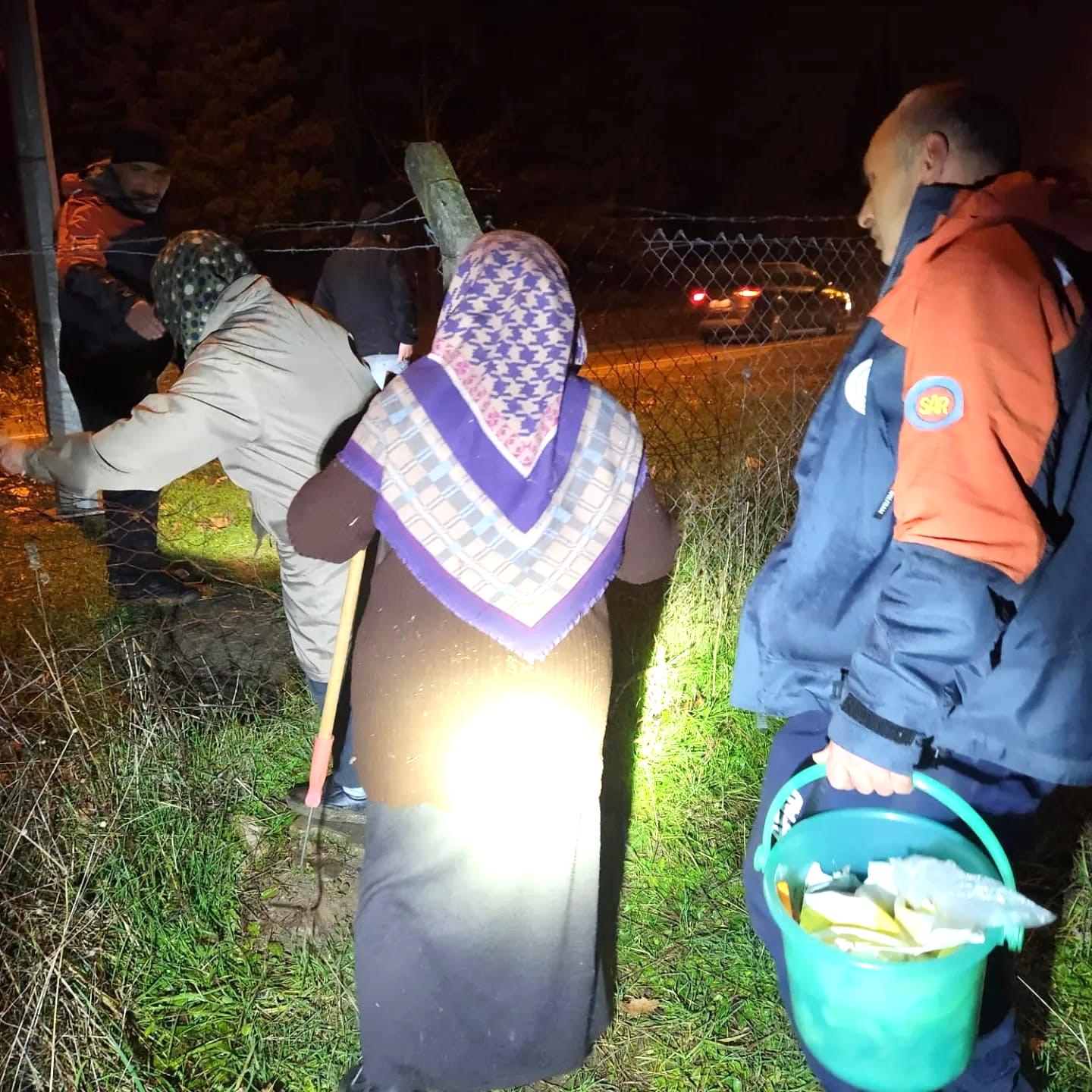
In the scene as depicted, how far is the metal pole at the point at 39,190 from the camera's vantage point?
4.57 meters

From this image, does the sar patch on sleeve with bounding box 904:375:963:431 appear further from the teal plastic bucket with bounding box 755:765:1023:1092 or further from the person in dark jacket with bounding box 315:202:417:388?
the person in dark jacket with bounding box 315:202:417:388

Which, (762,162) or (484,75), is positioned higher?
(484,75)

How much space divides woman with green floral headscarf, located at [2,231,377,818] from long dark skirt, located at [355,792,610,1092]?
0.90 m

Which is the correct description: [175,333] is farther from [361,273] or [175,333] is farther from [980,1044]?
[361,273]

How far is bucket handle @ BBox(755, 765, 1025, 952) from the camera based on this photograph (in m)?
1.67

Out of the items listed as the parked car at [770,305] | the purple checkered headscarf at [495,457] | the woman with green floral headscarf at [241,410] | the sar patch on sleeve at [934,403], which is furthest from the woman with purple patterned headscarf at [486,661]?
the parked car at [770,305]

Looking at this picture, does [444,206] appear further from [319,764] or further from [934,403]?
[934,403]

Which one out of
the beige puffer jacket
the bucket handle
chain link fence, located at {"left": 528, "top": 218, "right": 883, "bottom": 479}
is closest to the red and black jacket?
the beige puffer jacket

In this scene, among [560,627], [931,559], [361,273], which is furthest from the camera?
[361,273]

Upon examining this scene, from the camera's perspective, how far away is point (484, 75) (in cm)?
2211

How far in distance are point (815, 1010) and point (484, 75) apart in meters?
23.4

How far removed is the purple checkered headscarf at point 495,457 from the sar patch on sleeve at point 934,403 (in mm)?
621

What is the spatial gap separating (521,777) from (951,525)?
102cm

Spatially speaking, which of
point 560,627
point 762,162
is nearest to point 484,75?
point 762,162
